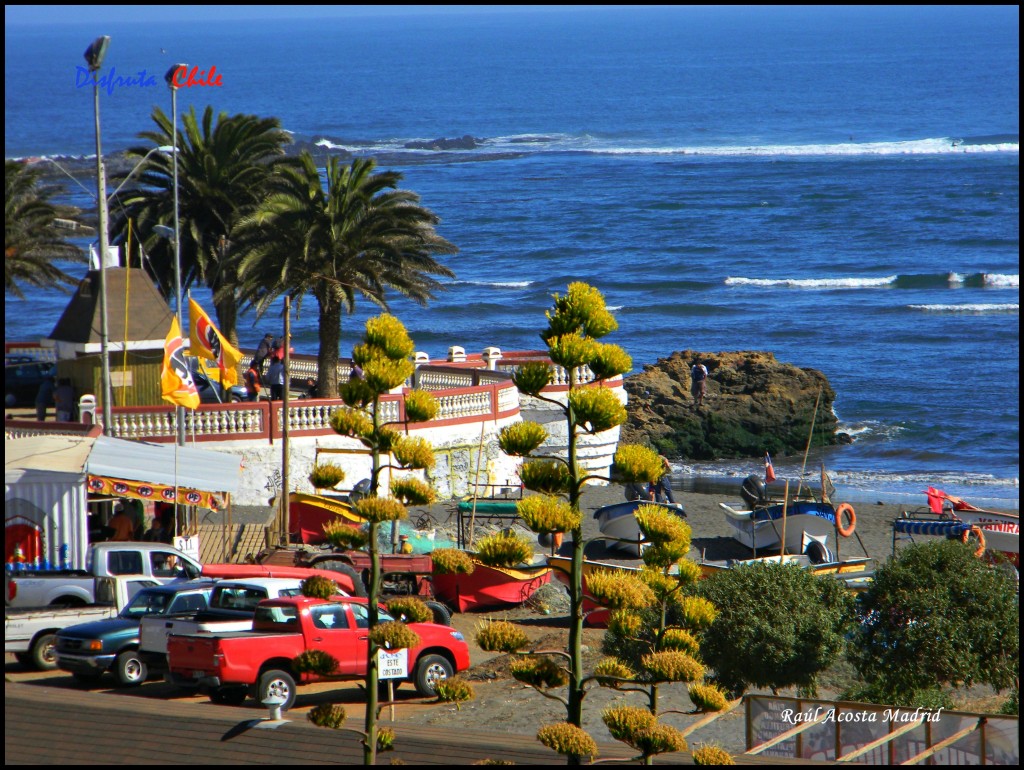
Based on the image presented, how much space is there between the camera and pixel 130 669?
1551 cm

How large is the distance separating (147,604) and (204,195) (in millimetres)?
18764

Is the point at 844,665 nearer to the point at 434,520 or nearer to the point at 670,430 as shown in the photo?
the point at 434,520

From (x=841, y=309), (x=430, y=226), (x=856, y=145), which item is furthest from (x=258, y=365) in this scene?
(x=856, y=145)

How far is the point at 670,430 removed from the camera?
42469 millimetres

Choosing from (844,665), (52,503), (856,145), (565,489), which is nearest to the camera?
(565,489)

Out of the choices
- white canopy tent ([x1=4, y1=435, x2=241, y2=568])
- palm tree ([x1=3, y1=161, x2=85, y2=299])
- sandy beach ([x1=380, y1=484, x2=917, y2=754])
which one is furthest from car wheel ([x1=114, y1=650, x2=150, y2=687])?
palm tree ([x1=3, y1=161, x2=85, y2=299])

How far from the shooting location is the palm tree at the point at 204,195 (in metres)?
33.1

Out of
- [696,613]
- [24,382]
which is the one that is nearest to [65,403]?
[24,382]

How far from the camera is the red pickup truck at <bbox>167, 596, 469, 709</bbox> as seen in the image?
14336 mm

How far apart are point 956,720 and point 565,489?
4784 mm

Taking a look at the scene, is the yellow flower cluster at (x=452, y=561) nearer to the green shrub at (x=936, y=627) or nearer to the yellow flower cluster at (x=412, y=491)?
the yellow flower cluster at (x=412, y=491)

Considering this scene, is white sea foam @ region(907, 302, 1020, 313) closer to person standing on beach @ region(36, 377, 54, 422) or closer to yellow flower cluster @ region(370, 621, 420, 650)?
person standing on beach @ region(36, 377, 54, 422)

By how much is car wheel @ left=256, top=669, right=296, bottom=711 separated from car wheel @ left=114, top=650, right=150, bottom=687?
1965 millimetres

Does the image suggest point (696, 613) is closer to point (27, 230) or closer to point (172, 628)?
point (172, 628)
